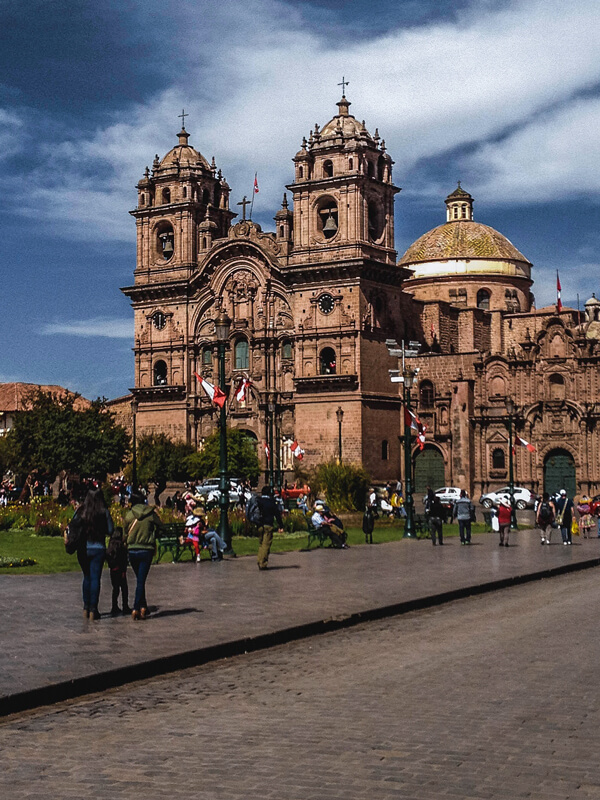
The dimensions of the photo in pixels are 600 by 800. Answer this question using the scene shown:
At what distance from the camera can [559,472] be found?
63.2m

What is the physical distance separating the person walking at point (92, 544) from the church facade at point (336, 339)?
157ft

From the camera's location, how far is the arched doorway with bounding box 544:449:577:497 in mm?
62750

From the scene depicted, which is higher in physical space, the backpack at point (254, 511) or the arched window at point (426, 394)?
the arched window at point (426, 394)

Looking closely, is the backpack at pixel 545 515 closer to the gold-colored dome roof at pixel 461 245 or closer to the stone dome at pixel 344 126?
the stone dome at pixel 344 126

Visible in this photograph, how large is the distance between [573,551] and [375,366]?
36654 mm

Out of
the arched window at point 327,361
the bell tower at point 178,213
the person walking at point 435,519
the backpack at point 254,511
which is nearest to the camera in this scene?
the backpack at point 254,511

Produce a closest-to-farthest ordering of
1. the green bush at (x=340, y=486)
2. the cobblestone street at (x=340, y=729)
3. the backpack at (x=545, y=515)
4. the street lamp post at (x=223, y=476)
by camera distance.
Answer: the cobblestone street at (x=340, y=729) < the street lamp post at (x=223, y=476) < the backpack at (x=545, y=515) < the green bush at (x=340, y=486)

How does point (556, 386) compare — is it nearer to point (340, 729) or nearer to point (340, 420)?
point (340, 420)

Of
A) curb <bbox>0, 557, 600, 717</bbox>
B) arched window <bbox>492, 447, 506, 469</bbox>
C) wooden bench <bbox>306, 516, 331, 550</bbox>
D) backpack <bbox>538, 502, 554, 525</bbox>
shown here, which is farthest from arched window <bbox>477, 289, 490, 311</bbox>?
curb <bbox>0, 557, 600, 717</bbox>

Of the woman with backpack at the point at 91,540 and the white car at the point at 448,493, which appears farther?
the white car at the point at 448,493

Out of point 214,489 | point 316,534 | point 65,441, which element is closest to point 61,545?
point 316,534

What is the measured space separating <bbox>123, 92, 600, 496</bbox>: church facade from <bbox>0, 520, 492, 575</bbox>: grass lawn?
24994 millimetres

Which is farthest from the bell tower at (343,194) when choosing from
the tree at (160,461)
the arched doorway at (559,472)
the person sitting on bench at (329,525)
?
the person sitting on bench at (329,525)

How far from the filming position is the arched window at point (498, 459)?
6450 cm
